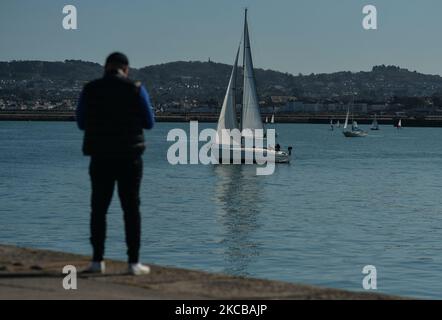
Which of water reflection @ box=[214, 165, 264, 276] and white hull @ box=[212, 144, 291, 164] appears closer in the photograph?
water reflection @ box=[214, 165, 264, 276]

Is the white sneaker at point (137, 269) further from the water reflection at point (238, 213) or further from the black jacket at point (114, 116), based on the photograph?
the water reflection at point (238, 213)

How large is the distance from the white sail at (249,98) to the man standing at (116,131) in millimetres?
58753

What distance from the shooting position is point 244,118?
223 feet

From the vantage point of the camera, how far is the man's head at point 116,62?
27.9ft

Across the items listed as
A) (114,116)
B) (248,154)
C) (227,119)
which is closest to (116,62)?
(114,116)

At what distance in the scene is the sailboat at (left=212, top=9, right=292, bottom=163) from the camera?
2625 inches

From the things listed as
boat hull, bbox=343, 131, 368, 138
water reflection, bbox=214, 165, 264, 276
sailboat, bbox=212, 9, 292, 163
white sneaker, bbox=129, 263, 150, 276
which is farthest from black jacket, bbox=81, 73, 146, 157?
boat hull, bbox=343, 131, 368, 138

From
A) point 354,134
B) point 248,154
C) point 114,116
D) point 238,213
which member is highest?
point 114,116

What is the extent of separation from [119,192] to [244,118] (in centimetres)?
5953

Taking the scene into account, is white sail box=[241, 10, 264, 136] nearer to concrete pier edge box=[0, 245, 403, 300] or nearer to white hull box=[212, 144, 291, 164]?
white hull box=[212, 144, 291, 164]

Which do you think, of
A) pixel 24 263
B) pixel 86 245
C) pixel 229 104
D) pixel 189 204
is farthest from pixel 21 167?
pixel 24 263

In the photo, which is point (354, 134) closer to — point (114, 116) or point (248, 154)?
point (248, 154)

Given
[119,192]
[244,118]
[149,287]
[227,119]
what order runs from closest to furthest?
[149,287], [119,192], [227,119], [244,118]
